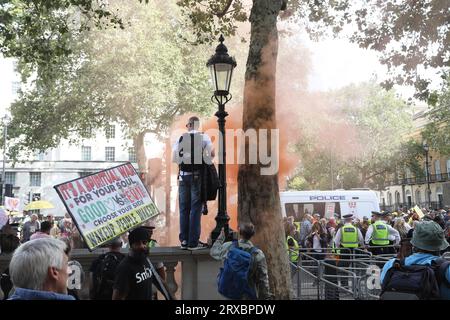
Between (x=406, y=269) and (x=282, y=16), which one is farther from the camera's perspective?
(x=282, y=16)

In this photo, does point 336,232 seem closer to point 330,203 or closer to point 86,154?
point 330,203

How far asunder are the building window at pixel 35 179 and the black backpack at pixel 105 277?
55459mm

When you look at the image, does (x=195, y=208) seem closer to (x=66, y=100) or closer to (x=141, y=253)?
(x=141, y=253)

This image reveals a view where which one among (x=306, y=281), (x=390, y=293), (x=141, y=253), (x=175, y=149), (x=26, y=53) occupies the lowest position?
(x=306, y=281)

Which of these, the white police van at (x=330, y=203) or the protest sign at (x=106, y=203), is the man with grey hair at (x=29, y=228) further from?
the white police van at (x=330, y=203)

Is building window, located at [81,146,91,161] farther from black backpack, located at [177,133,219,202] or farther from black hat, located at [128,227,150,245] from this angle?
black hat, located at [128,227,150,245]

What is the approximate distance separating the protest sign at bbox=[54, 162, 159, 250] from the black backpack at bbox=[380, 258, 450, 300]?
8.59 ft

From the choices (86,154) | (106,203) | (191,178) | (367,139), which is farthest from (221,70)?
(86,154)

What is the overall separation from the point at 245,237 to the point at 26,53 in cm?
862

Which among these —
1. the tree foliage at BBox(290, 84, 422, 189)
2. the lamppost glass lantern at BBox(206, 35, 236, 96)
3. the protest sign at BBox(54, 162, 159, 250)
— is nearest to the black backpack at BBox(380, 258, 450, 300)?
the protest sign at BBox(54, 162, 159, 250)

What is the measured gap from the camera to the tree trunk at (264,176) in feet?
22.0

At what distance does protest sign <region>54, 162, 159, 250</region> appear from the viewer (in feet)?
14.4

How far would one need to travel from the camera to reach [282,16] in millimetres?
12094

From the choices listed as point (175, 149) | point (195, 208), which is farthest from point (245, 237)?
point (175, 149)
